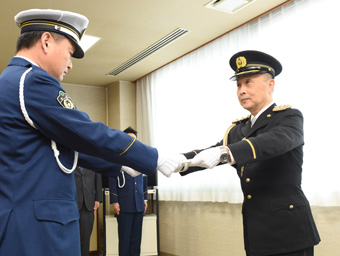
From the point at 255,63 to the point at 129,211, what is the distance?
11.0 ft

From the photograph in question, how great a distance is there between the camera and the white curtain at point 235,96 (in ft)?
11.8

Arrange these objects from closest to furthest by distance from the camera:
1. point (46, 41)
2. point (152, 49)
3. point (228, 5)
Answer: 1. point (46, 41)
2. point (228, 5)
3. point (152, 49)

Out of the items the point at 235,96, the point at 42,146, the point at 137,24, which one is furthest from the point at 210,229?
the point at 42,146

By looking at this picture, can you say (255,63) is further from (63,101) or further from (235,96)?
(235,96)

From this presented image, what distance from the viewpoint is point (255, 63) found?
2.04 m

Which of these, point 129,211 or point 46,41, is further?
point 129,211

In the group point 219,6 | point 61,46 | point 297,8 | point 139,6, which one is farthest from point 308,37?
point 61,46

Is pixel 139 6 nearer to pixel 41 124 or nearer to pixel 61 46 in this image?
pixel 61 46

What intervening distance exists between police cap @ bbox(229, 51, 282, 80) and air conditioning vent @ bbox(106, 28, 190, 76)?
2.76 m

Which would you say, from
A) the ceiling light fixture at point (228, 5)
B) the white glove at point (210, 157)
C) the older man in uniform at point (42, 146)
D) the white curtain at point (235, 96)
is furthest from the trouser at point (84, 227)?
the older man in uniform at point (42, 146)

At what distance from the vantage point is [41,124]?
4.26ft

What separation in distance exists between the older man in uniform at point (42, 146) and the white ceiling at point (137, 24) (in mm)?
2617

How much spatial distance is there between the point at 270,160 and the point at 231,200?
2.81 metres

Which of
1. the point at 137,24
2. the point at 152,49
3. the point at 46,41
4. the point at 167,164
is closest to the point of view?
the point at 46,41
